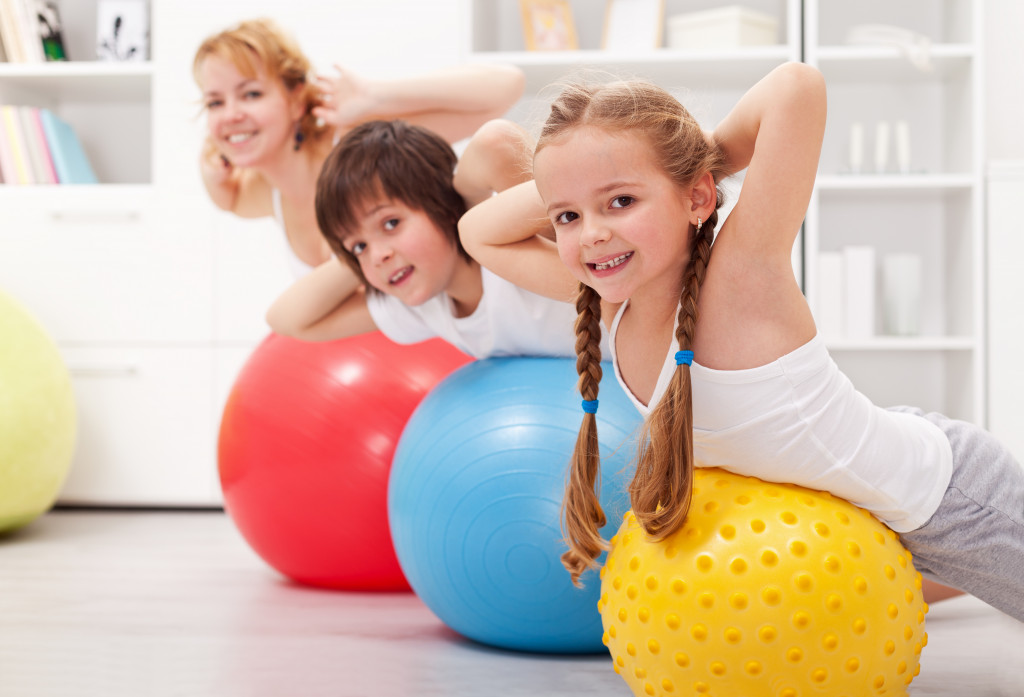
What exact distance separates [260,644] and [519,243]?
2.45ft

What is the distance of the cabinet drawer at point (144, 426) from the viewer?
9.32 ft

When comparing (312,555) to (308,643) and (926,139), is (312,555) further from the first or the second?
(926,139)

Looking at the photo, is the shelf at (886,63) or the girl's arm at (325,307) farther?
the shelf at (886,63)

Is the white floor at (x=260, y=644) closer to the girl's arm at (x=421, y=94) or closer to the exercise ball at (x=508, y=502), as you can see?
the exercise ball at (x=508, y=502)

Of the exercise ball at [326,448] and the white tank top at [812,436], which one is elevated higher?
the white tank top at [812,436]

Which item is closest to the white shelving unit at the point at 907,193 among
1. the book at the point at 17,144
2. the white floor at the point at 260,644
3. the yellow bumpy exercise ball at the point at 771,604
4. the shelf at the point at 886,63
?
the shelf at the point at 886,63

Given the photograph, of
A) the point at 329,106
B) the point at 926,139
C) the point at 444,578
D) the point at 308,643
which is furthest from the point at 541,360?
the point at 926,139

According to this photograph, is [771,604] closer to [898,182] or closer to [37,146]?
[898,182]

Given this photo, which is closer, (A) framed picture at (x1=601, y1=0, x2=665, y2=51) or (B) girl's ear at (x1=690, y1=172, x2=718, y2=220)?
(B) girl's ear at (x1=690, y1=172, x2=718, y2=220)

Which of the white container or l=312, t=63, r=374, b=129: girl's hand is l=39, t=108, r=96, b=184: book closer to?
l=312, t=63, r=374, b=129: girl's hand

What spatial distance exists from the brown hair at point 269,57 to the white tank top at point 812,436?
1.26m

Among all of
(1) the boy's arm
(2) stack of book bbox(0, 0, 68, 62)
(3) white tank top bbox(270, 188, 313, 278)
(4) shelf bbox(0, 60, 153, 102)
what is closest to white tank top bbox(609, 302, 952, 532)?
(1) the boy's arm

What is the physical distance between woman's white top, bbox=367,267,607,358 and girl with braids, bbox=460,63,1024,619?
34 centimetres

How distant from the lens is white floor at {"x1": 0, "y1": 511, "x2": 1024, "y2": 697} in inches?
48.5
